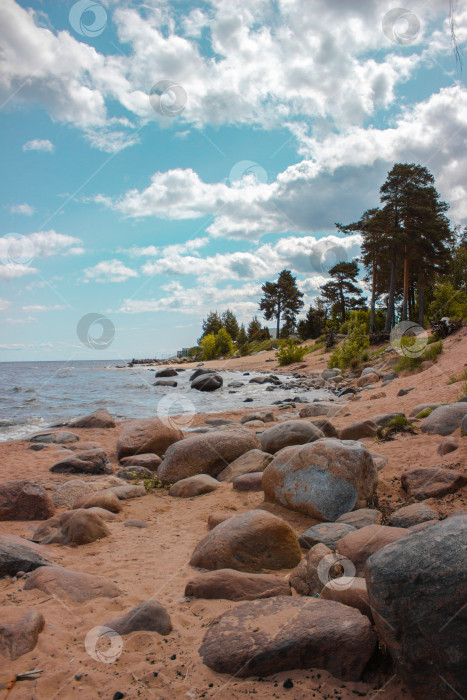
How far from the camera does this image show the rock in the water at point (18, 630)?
2716 millimetres

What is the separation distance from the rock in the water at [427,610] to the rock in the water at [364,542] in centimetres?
97

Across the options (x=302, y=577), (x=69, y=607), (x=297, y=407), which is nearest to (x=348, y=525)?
(x=302, y=577)

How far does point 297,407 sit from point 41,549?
478 inches

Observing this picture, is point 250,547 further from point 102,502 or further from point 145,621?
point 102,502

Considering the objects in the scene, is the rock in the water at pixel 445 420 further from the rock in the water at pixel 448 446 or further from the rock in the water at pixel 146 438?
the rock in the water at pixel 146 438

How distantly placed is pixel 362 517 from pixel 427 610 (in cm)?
232

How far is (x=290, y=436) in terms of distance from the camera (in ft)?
25.6

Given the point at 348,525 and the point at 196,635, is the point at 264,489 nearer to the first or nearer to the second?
the point at 348,525

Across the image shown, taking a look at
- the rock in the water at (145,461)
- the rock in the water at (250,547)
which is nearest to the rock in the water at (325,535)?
the rock in the water at (250,547)

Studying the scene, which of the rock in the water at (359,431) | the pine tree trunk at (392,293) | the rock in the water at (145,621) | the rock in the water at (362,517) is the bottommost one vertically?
the rock in the water at (145,621)

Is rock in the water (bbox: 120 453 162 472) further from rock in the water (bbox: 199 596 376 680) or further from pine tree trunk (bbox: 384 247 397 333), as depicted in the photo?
pine tree trunk (bbox: 384 247 397 333)

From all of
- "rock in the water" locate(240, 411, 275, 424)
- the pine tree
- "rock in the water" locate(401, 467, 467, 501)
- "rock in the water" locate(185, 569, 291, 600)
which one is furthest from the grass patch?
the pine tree
